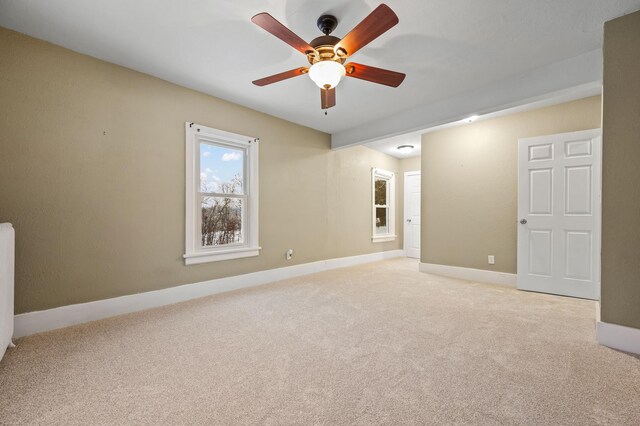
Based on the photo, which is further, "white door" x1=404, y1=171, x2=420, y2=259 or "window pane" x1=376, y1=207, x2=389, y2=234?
"white door" x1=404, y1=171, x2=420, y2=259

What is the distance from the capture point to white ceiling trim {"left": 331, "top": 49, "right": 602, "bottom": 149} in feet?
8.54

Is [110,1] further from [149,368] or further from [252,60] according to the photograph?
[149,368]

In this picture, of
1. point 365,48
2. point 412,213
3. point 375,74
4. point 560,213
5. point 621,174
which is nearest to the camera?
point 621,174

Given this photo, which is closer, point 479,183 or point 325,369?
point 325,369

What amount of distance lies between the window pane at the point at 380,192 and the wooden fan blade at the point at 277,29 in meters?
4.64

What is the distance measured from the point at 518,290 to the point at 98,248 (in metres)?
4.96

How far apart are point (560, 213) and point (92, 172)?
5.31 meters

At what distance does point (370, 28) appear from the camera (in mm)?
1718

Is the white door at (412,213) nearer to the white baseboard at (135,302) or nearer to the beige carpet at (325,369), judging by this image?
the white baseboard at (135,302)

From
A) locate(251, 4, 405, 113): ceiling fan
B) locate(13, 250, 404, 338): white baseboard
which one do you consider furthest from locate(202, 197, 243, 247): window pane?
locate(251, 4, 405, 113): ceiling fan

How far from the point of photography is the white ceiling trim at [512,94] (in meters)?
2.60

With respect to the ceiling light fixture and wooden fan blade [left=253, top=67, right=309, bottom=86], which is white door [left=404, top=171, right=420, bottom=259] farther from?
wooden fan blade [left=253, top=67, right=309, bottom=86]

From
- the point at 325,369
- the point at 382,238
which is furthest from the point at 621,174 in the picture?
the point at 382,238

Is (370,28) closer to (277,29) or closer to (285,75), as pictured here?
(277,29)
